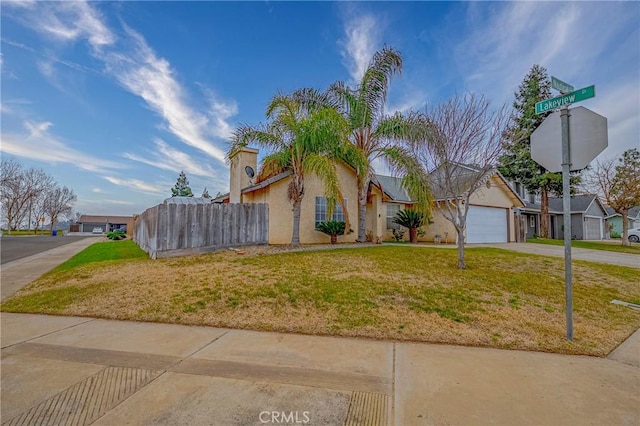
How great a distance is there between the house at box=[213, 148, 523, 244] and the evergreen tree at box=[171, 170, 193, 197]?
103ft

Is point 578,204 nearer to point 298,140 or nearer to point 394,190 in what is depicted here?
point 394,190

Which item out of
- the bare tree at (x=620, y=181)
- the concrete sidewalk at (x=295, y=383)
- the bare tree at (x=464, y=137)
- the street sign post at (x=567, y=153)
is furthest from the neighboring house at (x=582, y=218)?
the concrete sidewalk at (x=295, y=383)

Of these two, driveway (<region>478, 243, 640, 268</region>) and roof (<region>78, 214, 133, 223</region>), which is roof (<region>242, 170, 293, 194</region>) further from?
roof (<region>78, 214, 133, 223</region>)

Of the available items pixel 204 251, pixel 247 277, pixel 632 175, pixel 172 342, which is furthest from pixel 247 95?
pixel 632 175

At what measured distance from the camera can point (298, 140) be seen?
1146 centimetres

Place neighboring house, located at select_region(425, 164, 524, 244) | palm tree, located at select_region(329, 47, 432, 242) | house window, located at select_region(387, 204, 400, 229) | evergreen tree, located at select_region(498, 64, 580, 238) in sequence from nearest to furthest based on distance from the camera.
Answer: palm tree, located at select_region(329, 47, 432, 242) < neighboring house, located at select_region(425, 164, 524, 244) < house window, located at select_region(387, 204, 400, 229) < evergreen tree, located at select_region(498, 64, 580, 238)

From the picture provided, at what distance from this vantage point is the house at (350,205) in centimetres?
1323

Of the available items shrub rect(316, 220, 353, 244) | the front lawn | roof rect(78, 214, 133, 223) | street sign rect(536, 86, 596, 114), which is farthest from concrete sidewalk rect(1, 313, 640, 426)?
roof rect(78, 214, 133, 223)

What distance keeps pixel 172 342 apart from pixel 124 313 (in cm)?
189

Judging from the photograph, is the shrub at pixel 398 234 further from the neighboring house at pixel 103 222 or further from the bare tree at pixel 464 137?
the neighboring house at pixel 103 222

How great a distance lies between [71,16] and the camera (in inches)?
323

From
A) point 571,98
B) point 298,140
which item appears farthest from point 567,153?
point 298,140

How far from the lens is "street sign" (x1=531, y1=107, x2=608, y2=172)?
13.0 ft

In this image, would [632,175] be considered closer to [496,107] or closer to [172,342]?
[496,107]
